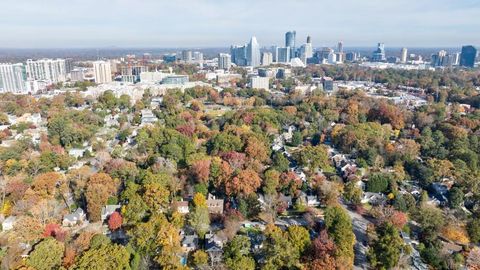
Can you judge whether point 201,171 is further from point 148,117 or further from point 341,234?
point 148,117

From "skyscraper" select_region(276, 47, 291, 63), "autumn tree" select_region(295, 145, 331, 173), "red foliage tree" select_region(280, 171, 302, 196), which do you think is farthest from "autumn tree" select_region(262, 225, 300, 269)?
"skyscraper" select_region(276, 47, 291, 63)

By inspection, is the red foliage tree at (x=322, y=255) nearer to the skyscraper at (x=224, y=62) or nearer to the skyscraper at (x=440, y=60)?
the skyscraper at (x=224, y=62)

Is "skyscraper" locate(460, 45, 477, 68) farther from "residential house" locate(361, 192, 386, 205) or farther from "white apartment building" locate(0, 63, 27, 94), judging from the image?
"white apartment building" locate(0, 63, 27, 94)

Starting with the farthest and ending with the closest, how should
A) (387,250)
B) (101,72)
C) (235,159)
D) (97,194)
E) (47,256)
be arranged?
(101,72) < (235,159) < (97,194) < (387,250) < (47,256)

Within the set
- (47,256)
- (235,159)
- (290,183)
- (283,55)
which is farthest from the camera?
(283,55)

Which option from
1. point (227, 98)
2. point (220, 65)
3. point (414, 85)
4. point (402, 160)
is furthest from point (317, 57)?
point (402, 160)

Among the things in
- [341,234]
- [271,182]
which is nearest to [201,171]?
[271,182]
